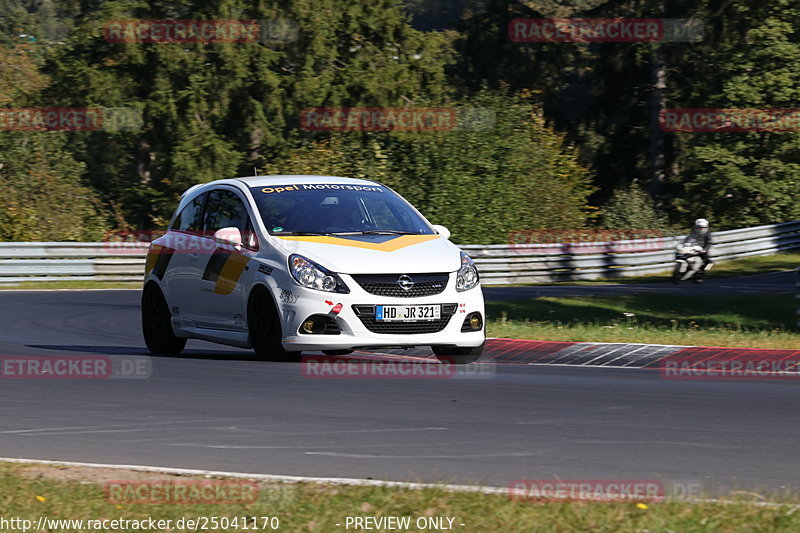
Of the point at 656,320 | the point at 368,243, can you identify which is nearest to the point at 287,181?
the point at 368,243

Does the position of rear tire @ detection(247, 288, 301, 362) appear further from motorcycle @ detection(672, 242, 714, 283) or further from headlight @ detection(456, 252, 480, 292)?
motorcycle @ detection(672, 242, 714, 283)

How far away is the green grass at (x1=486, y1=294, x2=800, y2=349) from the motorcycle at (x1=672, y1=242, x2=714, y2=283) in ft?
12.2

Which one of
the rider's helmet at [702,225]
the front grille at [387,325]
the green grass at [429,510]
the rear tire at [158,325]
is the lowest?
the rider's helmet at [702,225]

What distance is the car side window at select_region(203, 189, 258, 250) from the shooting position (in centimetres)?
1191

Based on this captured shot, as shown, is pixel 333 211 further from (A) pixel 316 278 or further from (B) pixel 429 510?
(B) pixel 429 510

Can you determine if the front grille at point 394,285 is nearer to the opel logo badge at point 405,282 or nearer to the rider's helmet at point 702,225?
the opel logo badge at point 405,282

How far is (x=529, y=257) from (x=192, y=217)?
2169 cm

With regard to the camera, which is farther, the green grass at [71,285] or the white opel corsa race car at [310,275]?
the green grass at [71,285]

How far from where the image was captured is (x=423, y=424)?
28.1 ft

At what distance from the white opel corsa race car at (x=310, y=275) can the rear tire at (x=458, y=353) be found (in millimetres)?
19

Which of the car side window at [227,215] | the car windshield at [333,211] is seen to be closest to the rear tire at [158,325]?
the car side window at [227,215]

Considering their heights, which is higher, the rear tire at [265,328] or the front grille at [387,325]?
the front grille at [387,325]

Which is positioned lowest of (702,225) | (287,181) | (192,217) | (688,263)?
(688,263)

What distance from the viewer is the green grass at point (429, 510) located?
18.2ft
